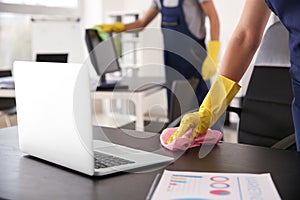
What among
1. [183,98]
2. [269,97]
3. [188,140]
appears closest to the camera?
[188,140]

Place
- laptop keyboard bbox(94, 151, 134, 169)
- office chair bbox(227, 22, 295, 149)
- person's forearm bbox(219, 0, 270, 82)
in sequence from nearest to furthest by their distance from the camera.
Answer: laptop keyboard bbox(94, 151, 134, 169)
person's forearm bbox(219, 0, 270, 82)
office chair bbox(227, 22, 295, 149)

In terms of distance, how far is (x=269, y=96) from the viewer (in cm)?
188

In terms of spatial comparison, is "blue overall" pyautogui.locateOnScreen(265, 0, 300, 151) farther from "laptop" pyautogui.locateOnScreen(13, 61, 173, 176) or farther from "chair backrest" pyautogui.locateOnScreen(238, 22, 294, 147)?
"chair backrest" pyautogui.locateOnScreen(238, 22, 294, 147)

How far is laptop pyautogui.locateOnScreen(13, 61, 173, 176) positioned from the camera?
0.87 metres

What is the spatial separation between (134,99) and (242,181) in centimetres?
190

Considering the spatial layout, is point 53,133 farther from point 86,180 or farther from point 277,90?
point 277,90

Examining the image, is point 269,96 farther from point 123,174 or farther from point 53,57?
point 53,57

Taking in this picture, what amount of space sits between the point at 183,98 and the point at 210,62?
135 cm

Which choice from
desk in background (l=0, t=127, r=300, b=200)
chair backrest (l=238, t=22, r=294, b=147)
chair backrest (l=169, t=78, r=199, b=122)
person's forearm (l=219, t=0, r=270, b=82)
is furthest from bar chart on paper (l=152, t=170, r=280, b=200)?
chair backrest (l=238, t=22, r=294, b=147)

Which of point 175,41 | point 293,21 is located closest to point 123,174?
point 293,21

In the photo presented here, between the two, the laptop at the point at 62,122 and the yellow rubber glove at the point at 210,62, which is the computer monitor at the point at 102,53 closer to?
the yellow rubber glove at the point at 210,62

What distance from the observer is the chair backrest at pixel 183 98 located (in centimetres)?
146

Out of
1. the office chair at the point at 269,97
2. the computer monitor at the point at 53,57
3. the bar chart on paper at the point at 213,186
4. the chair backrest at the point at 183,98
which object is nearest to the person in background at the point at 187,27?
the chair backrest at the point at 183,98

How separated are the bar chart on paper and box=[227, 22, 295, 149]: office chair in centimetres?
94
